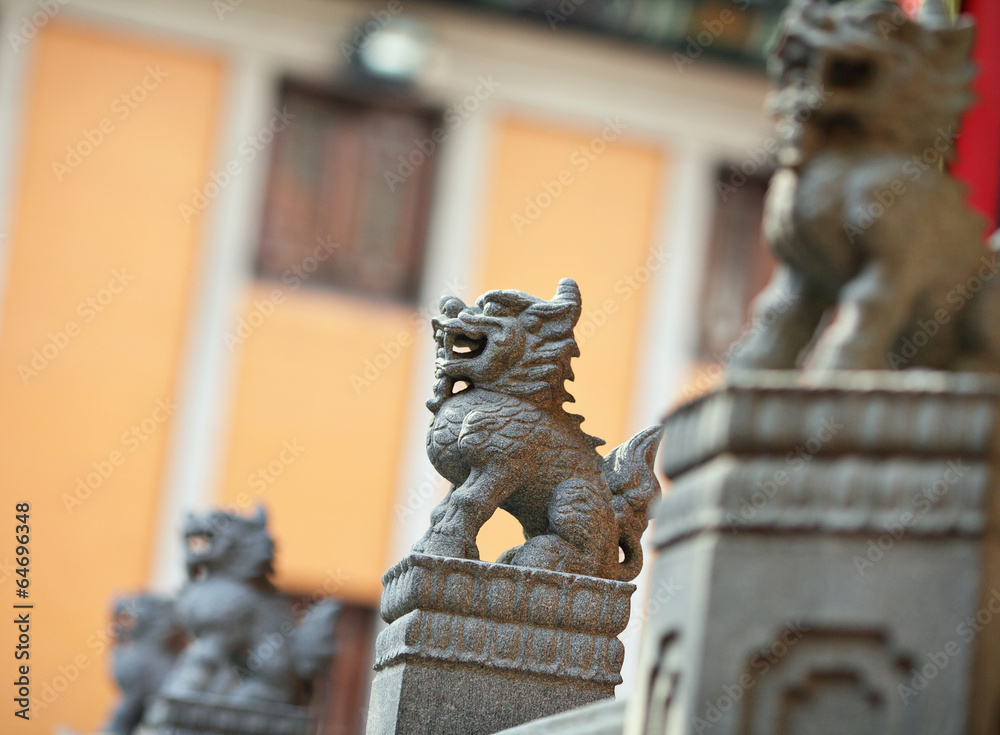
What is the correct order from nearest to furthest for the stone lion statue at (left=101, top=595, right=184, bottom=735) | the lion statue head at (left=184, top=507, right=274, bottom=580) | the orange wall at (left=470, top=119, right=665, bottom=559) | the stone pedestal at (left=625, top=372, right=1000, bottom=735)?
the stone pedestal at (left=625, top=372, right=1000, bottom=735)
the lion statue head at (left=184, top=507, right=274, bottom=580)
the stone lion statue at (left=101, top=595, right=184, bottom=735)
the orange wall at (left=470, top=119, right=665, bottom=559)

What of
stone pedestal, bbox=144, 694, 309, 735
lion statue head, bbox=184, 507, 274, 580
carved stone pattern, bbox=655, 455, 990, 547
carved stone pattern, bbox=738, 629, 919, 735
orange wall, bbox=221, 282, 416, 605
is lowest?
carved stone pattern, bbox=738, 629, 919, 735

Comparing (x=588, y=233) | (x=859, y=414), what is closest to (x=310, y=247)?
(x=588, y=233)

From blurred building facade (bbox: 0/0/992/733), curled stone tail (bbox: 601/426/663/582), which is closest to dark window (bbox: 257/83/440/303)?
blurred building facade (bbox: 0/0/992/733)

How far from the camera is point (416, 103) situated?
16.0 metres

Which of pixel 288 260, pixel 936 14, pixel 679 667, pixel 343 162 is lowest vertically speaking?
pixel 679 667

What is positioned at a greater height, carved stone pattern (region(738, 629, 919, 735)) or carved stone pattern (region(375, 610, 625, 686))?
carved stone pattern (region(375, 610, 625, 686))

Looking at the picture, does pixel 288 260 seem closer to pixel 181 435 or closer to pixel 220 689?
pixel 181 435

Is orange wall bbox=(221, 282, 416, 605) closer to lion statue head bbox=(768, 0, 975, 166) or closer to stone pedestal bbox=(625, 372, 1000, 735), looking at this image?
lion statue head bbox=(768, 0, 975, 166)

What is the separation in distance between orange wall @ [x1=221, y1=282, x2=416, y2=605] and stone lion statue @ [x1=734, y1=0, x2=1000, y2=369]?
37.5ft

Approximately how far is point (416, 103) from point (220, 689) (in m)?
8.58

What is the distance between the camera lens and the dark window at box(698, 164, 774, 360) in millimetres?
16312

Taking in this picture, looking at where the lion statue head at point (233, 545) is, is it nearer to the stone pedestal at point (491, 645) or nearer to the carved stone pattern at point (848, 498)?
the stone pedestal at point (491, 645)

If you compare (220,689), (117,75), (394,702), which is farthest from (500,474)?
(117,75)

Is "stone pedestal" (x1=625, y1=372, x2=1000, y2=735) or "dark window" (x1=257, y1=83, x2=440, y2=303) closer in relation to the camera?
"stone pedestal" (x1=625, y1=372, x2=1000, y2=735)
